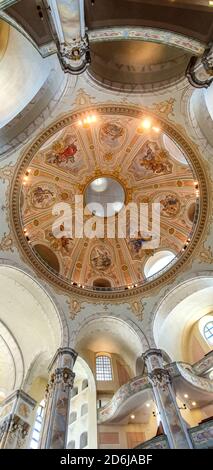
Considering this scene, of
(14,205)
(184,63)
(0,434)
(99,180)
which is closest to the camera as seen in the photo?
(0,434)

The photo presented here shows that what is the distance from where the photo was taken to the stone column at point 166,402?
1021cm

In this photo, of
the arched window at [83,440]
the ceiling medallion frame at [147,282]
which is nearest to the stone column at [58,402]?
the arched window at [83,440]

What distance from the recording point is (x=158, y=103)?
14453 mm

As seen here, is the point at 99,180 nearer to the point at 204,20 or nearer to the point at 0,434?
the point at 204,20

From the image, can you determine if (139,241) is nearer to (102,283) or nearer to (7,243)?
(102,283)

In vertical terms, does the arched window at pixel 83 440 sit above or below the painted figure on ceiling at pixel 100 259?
below

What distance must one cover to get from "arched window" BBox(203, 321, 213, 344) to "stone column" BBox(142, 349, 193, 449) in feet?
14.2

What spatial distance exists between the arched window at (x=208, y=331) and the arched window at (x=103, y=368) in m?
5.36

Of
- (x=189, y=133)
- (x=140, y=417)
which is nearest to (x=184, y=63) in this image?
(x=189, y=133)

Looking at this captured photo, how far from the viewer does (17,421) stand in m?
11.5

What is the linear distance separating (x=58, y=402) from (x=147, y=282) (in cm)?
758

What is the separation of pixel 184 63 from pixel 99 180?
9461 mm

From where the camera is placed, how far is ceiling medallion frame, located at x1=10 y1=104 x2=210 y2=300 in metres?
14.7

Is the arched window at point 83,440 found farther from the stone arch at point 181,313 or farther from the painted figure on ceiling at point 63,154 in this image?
the painted figure on ceiling at point 63,154
